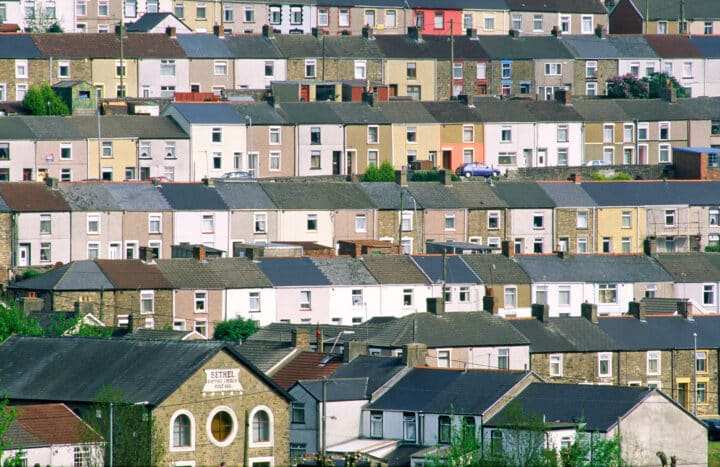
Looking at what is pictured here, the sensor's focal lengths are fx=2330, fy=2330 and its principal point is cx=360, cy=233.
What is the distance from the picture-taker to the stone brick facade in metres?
62.1

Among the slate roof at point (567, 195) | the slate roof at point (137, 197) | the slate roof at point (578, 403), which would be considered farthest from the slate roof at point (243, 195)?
the slate roof at point (578, 403)

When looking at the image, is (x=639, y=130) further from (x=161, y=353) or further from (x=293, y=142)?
(x=161, y=353)

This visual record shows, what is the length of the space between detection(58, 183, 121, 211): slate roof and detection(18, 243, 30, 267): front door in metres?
2.90

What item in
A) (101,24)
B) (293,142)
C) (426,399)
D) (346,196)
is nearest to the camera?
(426,399)

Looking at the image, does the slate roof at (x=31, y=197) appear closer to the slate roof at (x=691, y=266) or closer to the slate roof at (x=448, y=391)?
the slate roof at (x=691, y=266)

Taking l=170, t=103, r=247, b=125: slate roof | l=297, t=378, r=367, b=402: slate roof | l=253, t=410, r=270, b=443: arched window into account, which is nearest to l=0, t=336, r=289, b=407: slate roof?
l=253, t=410, r=270, b=443: arched window

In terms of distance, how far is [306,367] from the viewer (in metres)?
74.4

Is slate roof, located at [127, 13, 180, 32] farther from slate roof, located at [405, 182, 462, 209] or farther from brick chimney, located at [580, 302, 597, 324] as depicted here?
brick chimney, located at [580, 302, 597, 324]

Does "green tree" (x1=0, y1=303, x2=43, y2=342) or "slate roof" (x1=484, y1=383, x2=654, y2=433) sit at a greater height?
"green tree" (x1=0, y1=303, x2=43, y2=342)

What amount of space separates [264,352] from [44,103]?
3926 cm

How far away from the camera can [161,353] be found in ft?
213

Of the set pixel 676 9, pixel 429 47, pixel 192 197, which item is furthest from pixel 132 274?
pixel 676 9

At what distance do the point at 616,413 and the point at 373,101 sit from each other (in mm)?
51895

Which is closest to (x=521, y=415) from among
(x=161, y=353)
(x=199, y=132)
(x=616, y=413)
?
(x=616, y=413)
